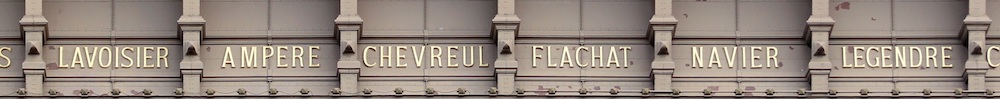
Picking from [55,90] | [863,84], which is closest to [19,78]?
[55,90]

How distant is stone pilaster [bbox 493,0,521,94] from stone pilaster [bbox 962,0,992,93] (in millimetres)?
5905

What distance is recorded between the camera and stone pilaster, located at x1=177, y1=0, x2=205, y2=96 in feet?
536

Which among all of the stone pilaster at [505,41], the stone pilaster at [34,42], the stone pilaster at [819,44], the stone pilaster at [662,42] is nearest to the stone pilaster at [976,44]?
the stone pilaster at [819,44]

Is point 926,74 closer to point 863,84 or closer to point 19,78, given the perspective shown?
point 863,84

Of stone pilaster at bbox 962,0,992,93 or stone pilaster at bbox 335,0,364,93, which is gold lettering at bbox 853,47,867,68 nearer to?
stone pilaster at bbox 962,0,992,93

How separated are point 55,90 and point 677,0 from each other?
8.34 metres

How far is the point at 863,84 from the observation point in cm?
16388

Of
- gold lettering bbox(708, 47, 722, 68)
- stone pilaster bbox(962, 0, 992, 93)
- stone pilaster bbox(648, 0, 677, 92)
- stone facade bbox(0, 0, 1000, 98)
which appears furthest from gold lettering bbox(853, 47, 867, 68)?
stone pilaster bbox(648, 0, 677, 92)

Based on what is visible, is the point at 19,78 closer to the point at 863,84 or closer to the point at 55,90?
the point at 55,90

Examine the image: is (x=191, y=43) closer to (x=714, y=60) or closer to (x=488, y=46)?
(x=488, y=46)

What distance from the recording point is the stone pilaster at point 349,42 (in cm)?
16325

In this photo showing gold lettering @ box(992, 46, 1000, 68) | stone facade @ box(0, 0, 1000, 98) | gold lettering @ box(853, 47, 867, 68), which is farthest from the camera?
gold lettering @ box(853, 47, 867, 68)

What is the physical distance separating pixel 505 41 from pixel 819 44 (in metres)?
4.11

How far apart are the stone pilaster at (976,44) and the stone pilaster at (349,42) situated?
7964 mm
